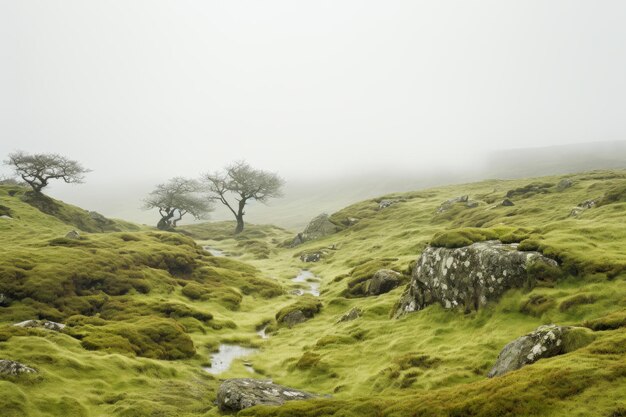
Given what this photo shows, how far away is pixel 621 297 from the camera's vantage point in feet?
79.2

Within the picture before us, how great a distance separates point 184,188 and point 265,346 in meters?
99.7

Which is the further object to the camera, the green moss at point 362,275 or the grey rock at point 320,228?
the grey rock at point 320,228

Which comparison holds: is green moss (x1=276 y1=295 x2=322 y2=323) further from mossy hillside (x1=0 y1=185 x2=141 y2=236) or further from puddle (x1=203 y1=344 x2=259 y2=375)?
mossy hillside (x1=0 y1=185 x2=141 y2=236)

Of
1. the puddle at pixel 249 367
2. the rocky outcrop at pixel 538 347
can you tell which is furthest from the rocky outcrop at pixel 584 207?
the puddle at pixel 249 367

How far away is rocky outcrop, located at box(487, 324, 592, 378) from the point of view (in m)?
19.2

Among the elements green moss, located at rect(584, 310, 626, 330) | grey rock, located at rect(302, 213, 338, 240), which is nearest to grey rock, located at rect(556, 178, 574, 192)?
grey rock, located at rect(302, 213, 338, 240)

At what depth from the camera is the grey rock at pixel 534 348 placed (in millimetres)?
19203

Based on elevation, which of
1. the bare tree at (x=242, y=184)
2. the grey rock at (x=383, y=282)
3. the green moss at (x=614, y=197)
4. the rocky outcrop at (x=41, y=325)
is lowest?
the grey rock at (x=383, y=282)

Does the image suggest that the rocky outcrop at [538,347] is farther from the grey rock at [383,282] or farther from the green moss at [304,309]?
the green moss at [304,309]

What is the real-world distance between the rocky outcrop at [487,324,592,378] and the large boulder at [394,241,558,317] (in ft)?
29.8

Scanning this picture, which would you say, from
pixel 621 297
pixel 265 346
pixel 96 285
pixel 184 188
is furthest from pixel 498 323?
pixel 184 188

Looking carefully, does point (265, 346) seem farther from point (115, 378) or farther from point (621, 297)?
point (621, 297)

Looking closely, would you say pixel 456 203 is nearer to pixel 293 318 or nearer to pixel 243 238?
pixel 243 238

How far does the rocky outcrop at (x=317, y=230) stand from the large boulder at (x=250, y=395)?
273 ft
